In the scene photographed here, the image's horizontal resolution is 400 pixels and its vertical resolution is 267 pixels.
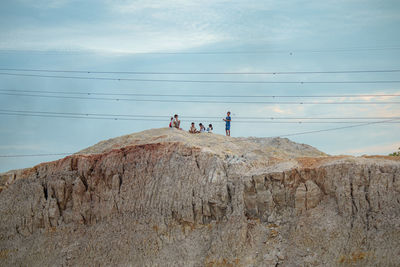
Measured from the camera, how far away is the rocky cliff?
32.2 m

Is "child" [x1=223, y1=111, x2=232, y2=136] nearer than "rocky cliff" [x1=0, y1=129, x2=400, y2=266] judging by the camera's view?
No

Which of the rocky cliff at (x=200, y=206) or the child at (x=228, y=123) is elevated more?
the child at (x=228, y=123)

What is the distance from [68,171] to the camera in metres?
41.6

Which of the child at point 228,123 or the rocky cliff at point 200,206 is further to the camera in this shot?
the child at point 228,123

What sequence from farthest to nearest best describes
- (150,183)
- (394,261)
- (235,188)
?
(150,183)
(235,188)
(394,261)

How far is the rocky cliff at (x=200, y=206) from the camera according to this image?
32.2 metres

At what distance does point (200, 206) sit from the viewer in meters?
35.8

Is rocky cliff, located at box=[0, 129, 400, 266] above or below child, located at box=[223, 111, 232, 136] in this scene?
below

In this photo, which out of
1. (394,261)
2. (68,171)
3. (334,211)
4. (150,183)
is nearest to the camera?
(394,261)

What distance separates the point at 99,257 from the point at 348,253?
15430 mm

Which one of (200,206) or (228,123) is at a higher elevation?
(228,123)

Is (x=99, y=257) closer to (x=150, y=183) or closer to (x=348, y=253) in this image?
(x=150, y=183)

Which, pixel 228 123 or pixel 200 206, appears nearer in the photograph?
pixel 200 206

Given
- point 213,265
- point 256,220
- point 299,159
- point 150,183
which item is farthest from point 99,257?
point 299,159
